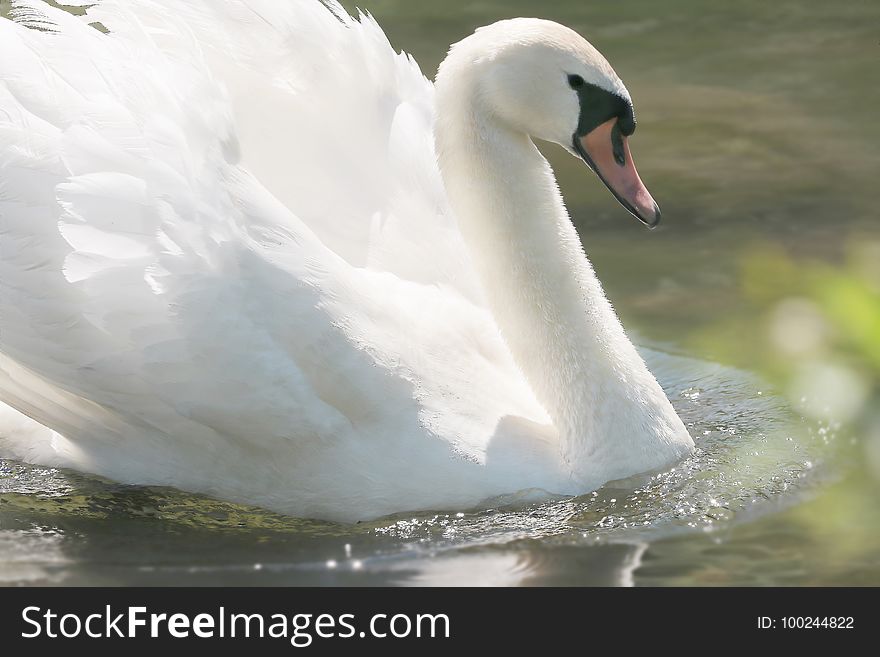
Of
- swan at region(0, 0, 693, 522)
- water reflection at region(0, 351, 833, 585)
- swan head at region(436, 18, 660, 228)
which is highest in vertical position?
swan head at region(436, 18, 660, 228)

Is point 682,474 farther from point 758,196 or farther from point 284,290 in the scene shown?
point 758,196

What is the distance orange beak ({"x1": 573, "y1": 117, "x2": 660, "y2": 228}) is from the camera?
18.7ft

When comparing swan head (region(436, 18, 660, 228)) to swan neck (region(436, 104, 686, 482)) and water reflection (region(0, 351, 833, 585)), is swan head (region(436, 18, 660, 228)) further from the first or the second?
water reflection (region(0, 351, 833, 585))

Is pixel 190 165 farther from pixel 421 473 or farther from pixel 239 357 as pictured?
pixel 421 473

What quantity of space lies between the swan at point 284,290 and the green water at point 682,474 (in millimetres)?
142

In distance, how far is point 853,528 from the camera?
5.31 m

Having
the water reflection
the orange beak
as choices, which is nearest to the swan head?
the orange beak

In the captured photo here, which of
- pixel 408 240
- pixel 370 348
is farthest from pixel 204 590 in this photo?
pixel 408 240

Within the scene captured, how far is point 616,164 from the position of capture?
5.79 metres

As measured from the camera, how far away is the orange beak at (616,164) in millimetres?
5711

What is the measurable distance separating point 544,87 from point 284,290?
3.58 feet

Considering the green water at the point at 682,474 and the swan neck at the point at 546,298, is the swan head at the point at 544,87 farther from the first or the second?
the green water at the point at 682,474

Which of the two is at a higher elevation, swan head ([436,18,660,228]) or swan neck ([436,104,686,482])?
swan head ([436,18,660,228])

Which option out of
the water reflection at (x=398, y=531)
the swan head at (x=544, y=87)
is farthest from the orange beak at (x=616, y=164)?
the water reflection at (x=398, y=531)
